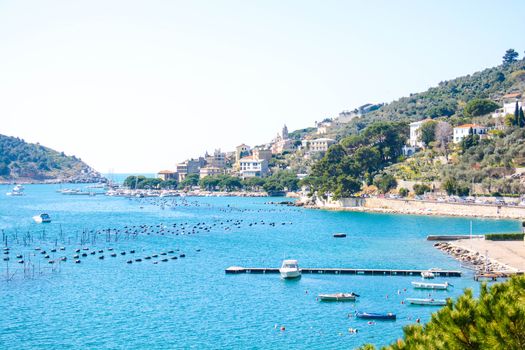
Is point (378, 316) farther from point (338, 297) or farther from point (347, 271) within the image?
point (347, 271)

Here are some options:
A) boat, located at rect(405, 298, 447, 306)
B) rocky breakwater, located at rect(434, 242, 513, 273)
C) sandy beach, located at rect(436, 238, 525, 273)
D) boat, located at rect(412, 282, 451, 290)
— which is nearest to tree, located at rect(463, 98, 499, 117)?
sandy beach, located at rect(436, 238, 525, 273)

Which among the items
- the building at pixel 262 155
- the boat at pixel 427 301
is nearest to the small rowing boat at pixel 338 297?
the boat at pixel 427 301

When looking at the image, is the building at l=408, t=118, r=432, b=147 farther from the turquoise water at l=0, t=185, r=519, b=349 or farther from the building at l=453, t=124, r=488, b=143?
the turquoise water at l=0, t=185, r=519, b=349

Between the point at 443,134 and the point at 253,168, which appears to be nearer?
Answer: the point at 443,134

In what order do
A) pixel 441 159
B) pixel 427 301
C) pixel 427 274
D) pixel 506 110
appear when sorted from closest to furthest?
pixel 427 301 < pixel 427 274 < pixel 441 159 < pixel 506 110

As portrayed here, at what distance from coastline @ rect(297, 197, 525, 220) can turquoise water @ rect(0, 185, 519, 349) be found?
3923 mm

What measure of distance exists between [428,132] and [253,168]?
2371 inches

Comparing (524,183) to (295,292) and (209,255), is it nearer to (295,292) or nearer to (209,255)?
(209,255)

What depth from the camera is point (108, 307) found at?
41250 millimetres

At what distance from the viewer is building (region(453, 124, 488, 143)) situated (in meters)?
116

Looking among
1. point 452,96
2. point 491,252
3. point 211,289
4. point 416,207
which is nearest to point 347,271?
point 211,289

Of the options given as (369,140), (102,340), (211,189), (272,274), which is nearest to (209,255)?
(272,274)

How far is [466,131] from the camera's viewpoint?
117 m

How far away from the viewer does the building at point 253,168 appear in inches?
6831
